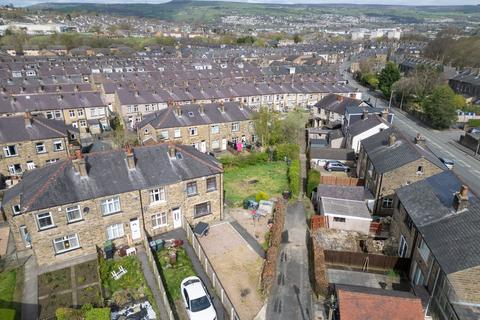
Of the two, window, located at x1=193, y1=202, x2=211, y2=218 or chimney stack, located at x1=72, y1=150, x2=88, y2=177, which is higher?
chimney stack, located at x1=72, y1=150, x2=88, y2=177

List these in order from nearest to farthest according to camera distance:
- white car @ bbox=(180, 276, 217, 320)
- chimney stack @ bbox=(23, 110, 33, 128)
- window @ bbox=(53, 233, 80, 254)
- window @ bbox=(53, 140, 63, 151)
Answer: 1. white car @ bbox=(180, 276, 217, 320)
2. window @ bbox=(53, 233, 80, 254)
3. chimney stack @ bbox=(23, 110, 33, 128)
4. window @ bbox=(53, 140, 63, 151)

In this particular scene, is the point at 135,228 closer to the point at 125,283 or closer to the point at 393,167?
the point at 125,283

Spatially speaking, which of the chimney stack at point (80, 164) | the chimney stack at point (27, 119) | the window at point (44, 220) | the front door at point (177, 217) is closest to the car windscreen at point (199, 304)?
the front door at point (177, 217)

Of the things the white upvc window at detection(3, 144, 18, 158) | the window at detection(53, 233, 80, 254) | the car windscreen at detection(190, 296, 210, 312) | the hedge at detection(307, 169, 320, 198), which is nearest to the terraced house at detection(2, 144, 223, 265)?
the window at detection(53, 233, 80, 254)

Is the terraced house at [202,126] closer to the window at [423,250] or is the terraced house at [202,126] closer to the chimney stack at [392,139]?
the chimney stack at [392,139]

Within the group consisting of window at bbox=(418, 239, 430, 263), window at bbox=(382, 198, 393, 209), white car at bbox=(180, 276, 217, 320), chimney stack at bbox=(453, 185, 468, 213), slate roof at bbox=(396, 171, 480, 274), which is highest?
chimney stack at bbox=(453, 185, 468, 213)

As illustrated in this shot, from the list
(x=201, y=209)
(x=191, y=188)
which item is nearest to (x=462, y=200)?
(x=201, y=209)

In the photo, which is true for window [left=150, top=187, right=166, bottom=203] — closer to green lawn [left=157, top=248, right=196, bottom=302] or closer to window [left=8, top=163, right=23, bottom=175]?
green lawn [left=157, top=248, right=196, bottom=302]

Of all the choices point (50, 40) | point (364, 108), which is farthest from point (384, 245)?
point (50, 40)
